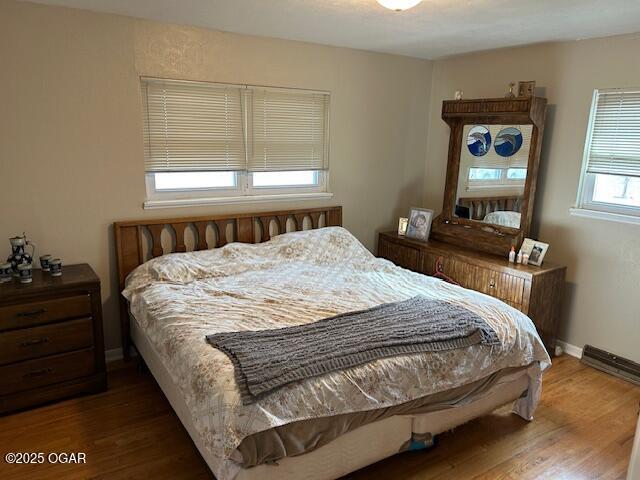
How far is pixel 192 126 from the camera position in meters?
3.21

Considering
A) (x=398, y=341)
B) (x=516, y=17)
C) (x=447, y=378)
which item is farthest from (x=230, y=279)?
(x=516, y=17)

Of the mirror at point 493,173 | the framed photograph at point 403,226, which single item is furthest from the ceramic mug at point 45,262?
the mirror at point 493,173

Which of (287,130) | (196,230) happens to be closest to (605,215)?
(287,130)

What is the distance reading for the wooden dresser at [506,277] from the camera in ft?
10.3

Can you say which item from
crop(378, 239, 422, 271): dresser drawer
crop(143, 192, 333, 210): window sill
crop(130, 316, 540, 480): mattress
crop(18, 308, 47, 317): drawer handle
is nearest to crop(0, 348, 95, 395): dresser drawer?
crop(18, 308, 47, 317): drawer handle

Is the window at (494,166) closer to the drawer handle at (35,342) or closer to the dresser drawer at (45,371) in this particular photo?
the dresser drawer at (45,371)

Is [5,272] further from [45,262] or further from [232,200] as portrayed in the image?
[232,200]

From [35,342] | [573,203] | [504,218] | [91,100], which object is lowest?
[35,342]

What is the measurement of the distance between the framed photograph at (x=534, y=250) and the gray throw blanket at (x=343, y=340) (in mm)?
1122

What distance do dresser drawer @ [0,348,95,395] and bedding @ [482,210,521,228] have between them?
294 centimetres

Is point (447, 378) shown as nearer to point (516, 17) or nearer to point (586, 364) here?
point (586, 364)

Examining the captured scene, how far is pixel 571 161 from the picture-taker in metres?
3.33

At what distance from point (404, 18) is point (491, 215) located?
165 cm

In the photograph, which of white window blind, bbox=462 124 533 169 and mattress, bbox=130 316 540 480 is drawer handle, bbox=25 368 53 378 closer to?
mattress, bbox=130 316 540 480
